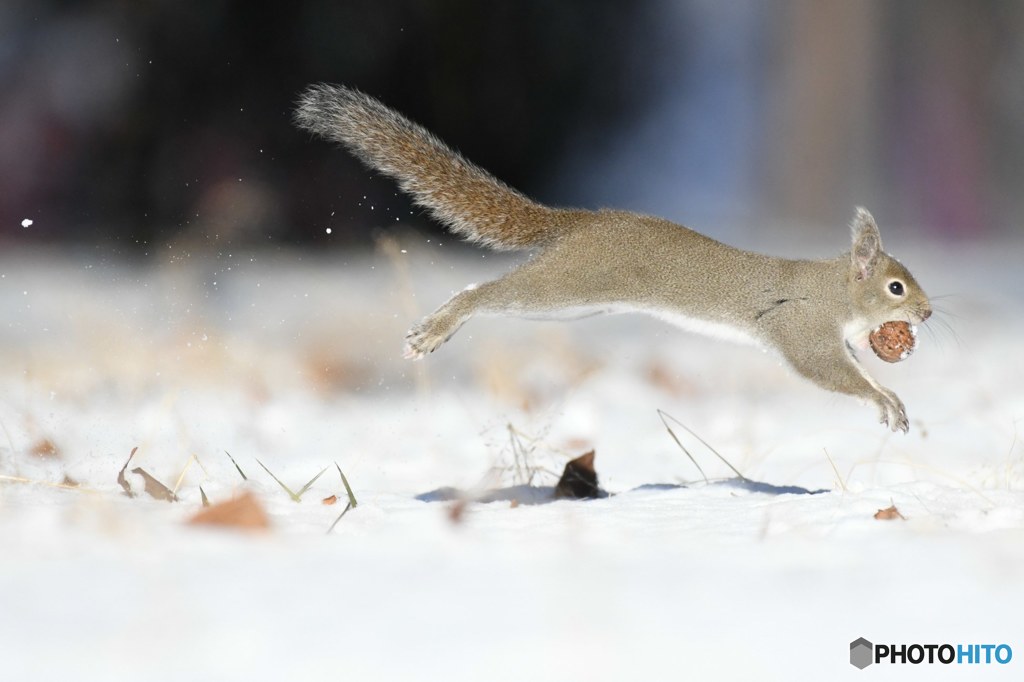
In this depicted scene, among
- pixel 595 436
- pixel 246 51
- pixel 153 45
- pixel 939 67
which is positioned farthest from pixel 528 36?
pixel 595 436

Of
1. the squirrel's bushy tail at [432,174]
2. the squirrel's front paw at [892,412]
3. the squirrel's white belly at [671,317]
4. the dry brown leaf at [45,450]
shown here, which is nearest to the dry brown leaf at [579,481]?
the squirrel's white belly at [671,317]

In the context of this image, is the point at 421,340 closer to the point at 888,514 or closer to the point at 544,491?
the point at 544,491

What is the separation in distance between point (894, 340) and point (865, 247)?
34cm

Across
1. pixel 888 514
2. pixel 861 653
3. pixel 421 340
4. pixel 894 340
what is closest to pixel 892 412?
pixel 894 340

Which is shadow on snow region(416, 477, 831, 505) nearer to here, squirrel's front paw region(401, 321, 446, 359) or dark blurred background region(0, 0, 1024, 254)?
squirrel's front paw region(401, 321, 446, 359)

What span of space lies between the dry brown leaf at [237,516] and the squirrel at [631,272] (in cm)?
132

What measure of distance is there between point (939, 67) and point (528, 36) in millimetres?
5386

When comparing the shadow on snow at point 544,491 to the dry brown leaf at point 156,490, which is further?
the shadow on snow at point 544,491

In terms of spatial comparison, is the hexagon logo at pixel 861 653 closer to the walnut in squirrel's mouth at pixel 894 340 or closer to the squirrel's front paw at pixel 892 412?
the squirrel's front paw at pixel 892 412

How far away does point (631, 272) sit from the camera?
4230 millimetres

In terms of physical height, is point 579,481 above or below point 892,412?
below

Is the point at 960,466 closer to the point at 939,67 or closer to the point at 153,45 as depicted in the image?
the point at 153,45

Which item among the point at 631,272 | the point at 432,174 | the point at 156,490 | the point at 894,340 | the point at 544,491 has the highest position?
the point at 432,174

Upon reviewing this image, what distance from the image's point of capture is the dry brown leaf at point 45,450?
4035 mm
